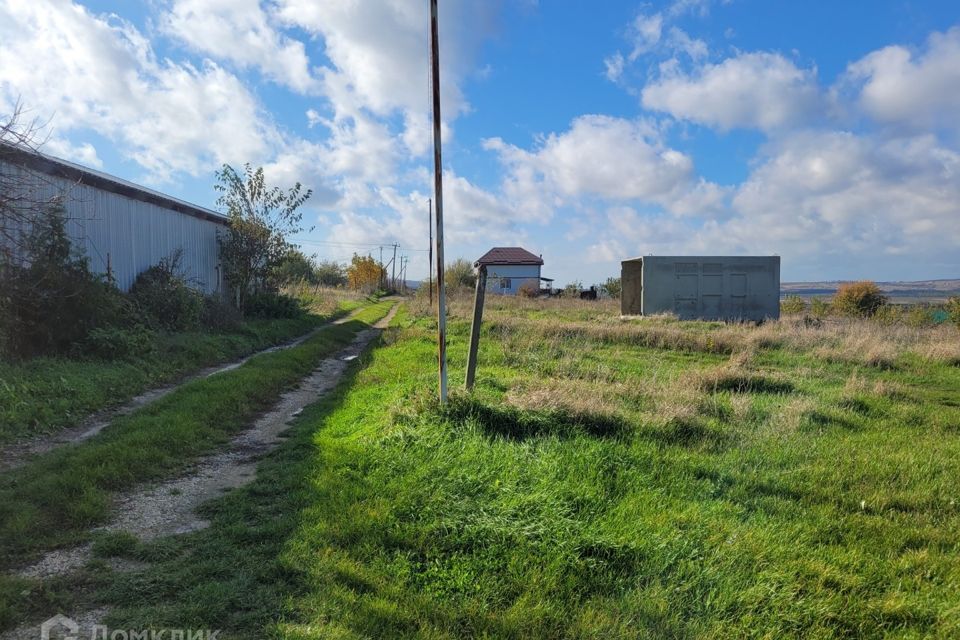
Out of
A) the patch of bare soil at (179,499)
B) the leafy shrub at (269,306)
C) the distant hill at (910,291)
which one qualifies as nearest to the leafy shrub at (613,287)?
the distant hill at (910,291)

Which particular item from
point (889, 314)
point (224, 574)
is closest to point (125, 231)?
point (224, 574)

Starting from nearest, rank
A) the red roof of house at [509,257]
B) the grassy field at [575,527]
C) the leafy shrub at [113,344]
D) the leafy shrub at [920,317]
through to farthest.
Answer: the grassy field at [575,527] → the leafy shrub at [113,344] → the leafy shrub at [920,317] → the red roof of house at [509,257]

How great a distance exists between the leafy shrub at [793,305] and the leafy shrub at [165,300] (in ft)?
95.5

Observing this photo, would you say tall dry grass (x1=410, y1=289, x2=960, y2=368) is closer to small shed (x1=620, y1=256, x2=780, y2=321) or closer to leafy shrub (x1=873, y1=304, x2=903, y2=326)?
leafy shrub (x1=873, y1=304, x2=903, y2=326)

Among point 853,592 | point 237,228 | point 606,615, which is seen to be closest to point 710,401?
point 853,592

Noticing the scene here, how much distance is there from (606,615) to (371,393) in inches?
255

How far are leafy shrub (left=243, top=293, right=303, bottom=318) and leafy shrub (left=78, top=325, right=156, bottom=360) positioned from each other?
10.2 meters

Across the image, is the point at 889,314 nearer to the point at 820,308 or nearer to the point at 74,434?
the point at 820,308

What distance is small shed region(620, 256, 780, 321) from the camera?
2633 cm

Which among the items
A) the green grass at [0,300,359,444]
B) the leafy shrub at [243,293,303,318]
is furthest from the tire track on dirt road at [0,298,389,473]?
the leafy shrub at [243,293,303,318]

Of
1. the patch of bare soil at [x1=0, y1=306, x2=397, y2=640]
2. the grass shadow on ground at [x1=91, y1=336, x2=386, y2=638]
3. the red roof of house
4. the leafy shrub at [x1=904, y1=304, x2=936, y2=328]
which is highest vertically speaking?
the red roof of house

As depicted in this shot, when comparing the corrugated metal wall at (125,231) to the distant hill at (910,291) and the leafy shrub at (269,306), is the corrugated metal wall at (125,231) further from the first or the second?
the distant hill at (910,291)

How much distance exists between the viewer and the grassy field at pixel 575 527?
3.26 m

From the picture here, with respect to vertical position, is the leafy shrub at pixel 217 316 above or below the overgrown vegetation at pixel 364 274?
below
